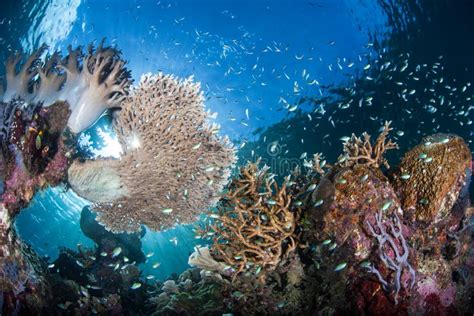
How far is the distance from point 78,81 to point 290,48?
1512 cm

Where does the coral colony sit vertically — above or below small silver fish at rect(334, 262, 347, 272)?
above

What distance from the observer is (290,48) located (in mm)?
19484

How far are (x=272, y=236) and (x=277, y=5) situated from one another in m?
A: 15.9

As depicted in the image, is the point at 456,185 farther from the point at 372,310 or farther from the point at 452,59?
the point at 452,59

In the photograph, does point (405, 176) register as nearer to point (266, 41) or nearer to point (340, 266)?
point (340, 266)

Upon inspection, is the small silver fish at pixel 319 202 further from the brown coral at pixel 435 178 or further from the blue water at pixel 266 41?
the blue water at pixel 266 41

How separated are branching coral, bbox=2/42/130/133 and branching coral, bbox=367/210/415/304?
6.46m

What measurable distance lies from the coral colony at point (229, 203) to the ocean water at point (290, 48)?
961 centimetres

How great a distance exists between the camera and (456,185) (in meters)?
5.34

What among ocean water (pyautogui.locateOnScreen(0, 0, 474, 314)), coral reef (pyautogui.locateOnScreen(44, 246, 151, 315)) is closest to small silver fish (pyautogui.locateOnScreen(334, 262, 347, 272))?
coral reef (pyautogui.locateOnScreen(44, 246, 151, 315))

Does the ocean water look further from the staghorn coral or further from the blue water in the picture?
the staghorn coral

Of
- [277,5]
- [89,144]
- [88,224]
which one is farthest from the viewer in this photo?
[277,5]

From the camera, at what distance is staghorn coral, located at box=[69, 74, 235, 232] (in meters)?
7.12

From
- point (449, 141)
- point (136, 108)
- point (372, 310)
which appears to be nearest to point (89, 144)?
point (136, 108)
